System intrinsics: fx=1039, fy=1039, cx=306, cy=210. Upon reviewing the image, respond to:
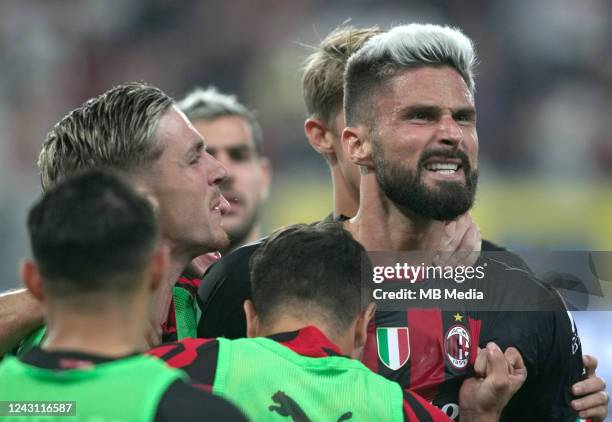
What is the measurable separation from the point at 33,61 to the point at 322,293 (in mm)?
8465

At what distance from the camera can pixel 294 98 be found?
10.1m

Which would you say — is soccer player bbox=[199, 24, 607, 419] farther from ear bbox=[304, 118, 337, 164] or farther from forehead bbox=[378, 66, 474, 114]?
forehead bbox=[378, 66, 474, 114]

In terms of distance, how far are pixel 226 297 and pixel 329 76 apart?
4.38 feet

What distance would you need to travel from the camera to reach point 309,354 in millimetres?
2518

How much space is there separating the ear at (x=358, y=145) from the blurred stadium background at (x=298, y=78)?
215 inches

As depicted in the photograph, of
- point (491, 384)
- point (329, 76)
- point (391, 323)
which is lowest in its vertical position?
point (491, 384)

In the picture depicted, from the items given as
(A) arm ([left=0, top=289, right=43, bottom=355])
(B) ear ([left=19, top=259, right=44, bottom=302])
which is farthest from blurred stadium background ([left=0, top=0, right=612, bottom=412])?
(B) ear ([left=19, top=259, right=44, bottom=302])

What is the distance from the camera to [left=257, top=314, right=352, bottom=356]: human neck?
2.62 m

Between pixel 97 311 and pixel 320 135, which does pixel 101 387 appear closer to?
pixel 97 311

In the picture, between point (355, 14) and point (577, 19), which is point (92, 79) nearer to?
point (355, 14)

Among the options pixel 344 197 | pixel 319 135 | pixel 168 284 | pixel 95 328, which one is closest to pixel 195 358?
pixel 95 328

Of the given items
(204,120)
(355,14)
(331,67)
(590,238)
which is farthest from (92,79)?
(331,67)

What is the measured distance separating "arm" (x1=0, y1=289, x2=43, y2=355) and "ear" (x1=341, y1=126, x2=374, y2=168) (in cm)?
113

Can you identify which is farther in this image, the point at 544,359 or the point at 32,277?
the point at 544,359
